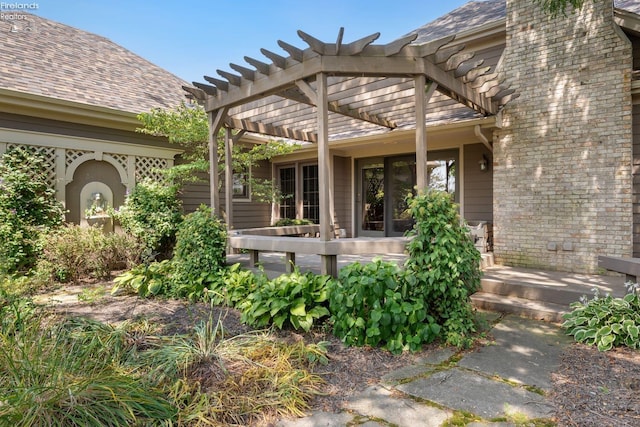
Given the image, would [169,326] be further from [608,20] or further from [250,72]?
[608,20]

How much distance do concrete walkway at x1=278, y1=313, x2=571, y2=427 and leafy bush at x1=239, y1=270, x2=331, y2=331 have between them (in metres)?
0.96

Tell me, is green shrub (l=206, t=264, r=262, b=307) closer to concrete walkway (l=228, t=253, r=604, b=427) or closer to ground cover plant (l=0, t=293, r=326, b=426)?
ground cover plant (l=0, t=293, r=326, b=426)

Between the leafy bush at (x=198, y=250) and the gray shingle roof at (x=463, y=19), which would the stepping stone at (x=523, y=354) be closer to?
the leafy bush at (x=198, y=250)

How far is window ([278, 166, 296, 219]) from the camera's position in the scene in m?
10.3

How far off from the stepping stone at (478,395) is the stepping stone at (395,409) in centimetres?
12

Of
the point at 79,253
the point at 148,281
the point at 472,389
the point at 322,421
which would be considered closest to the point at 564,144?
the point at 472,389

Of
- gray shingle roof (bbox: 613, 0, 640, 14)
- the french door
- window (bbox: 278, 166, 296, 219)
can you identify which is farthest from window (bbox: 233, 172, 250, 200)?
gray shingle roof (bbox: 613, 0, 640, 14)

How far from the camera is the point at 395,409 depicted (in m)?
2.24

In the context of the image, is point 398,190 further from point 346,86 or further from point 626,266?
point 626,266

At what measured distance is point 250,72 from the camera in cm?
450

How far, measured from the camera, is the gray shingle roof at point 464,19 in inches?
→ 286

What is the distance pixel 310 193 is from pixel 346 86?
207 inches

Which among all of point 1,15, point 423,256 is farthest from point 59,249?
point 1,15

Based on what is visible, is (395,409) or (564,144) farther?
(564,144)
